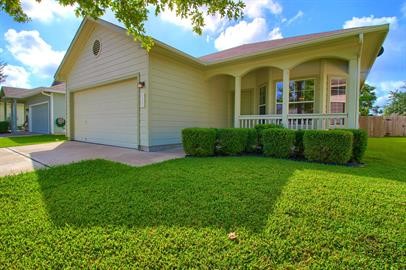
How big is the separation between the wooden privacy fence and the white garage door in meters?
17.8

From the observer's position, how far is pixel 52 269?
176 cm

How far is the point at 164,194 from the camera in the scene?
326cm

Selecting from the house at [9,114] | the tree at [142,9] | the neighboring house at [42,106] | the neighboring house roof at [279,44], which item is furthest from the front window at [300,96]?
the house at [9,114]

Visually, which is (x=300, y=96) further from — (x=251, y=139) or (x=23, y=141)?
(x=23, y=141)

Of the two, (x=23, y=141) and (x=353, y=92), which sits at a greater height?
(x=353, y=92)

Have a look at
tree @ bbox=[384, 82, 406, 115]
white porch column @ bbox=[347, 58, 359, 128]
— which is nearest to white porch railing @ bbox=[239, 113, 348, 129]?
white porch column @ bbox=[347, 58, 359, 128]

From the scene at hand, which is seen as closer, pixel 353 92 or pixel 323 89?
pixel 353 92

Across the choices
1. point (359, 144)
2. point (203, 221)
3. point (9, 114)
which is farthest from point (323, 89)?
point (9, 114)

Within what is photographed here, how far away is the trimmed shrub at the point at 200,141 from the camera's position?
631cm

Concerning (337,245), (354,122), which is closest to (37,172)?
(337,245)

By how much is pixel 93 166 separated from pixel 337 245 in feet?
15.9

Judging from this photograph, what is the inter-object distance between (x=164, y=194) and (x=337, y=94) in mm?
8616

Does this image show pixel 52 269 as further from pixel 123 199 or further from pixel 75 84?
pixel 75 84

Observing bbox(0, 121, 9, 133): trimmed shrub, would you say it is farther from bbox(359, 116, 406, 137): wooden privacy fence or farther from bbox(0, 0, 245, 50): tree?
bbox(359, 116, 406, 137): wooden privacy fence
